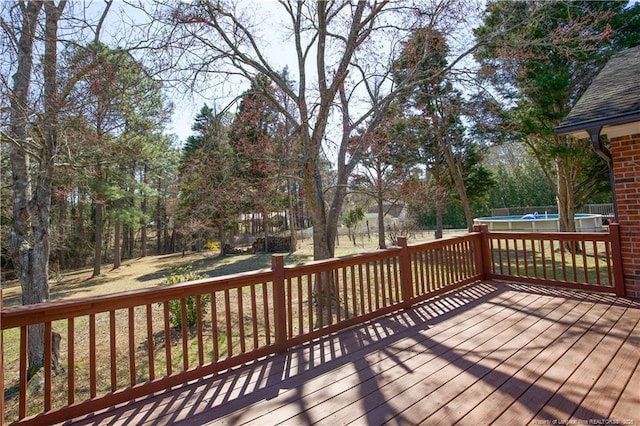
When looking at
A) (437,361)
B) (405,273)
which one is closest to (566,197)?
(405,273)

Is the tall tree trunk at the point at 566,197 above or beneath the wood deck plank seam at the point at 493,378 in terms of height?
above

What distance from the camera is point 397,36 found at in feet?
20.1

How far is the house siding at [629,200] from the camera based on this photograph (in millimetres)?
3908

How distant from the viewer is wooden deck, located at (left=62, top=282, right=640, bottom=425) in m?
1.98

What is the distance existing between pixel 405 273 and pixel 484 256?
2.10 metres

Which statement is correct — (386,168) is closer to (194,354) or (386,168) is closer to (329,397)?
(194,354)

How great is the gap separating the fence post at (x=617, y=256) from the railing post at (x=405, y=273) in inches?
101

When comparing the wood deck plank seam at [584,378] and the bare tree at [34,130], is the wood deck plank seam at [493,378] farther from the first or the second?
the bare tree at [34,130]

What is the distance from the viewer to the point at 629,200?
3.96 metres

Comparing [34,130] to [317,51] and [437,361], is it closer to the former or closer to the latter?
[317,51]

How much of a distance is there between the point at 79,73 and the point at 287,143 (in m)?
3.21

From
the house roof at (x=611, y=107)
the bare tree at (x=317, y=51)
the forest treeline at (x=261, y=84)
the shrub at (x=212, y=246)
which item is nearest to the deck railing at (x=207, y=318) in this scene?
the house roof at (x=611, y=107)

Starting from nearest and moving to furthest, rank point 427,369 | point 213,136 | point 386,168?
point 427,369 → point 213,136 → point 386,168

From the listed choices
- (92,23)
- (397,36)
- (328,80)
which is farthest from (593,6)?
(92,23)
